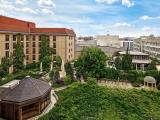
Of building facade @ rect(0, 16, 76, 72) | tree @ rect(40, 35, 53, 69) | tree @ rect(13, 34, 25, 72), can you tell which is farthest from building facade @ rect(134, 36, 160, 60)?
tree @ rect(13, 34, 25, 72)

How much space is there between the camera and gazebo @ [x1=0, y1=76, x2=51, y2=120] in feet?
63.0

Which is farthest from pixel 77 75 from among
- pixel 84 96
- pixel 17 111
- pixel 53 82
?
pixel 17 111

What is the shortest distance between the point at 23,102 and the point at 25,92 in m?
1.26

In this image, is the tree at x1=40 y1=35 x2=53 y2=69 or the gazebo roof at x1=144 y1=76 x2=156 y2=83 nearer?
the gazebo roof at x1=144 y1=76 x2=156 y2=83

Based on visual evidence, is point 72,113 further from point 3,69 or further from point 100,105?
point 3,69

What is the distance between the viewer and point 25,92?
20219mm

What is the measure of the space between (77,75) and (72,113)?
14.3 meters

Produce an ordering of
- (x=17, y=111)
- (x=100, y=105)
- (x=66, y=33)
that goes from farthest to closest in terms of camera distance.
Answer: (x=66, y=33)
(x=100, y=105)
(x=17, y=111)

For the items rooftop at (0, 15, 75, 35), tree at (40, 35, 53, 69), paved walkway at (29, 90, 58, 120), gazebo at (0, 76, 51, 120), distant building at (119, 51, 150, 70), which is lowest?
paved walkway at (29, 90, 58, 120)

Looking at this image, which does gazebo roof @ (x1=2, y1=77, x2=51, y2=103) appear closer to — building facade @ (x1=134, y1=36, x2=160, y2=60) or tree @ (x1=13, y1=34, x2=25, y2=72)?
tree @ (x1=13, y1=34, x2=25, y2=72)

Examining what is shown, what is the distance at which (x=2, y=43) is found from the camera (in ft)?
122

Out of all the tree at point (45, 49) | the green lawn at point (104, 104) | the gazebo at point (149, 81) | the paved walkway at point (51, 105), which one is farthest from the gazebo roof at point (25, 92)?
the tree at point (45, 49)

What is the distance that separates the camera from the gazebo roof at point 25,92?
1952 cm

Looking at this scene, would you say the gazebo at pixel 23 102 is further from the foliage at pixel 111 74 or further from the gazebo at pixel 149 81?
the gazebo at pixel 149 81
